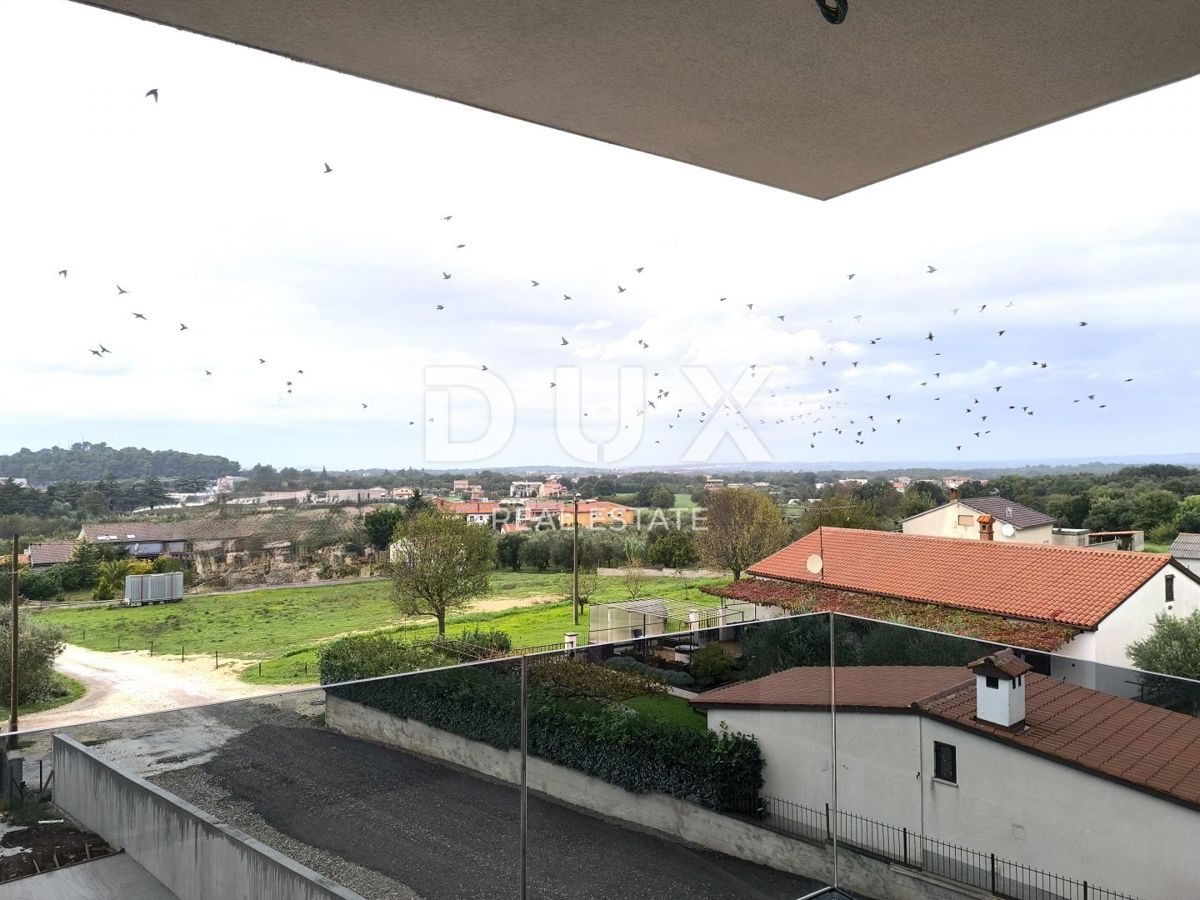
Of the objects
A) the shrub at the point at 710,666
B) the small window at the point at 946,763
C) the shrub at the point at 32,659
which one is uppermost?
the shrub at the point at 710,666

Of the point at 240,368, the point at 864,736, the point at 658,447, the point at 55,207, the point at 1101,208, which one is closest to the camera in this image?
the point at 864,736

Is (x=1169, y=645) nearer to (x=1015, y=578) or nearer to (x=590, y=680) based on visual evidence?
(x=1015, y=578)

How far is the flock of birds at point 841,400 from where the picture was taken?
5.99 meters

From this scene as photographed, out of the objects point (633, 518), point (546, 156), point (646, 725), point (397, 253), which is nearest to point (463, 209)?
point (397, 253)

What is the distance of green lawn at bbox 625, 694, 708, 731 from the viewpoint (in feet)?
4.82

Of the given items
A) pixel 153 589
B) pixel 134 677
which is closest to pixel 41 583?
pixel 153 589

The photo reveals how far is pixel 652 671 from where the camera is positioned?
1532 millimetres

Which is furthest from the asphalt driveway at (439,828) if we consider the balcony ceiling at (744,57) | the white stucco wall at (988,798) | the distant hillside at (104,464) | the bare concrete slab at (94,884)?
the distant hillside at (104,464)

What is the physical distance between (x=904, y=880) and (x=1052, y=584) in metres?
3.86

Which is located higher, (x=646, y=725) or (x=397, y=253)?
(x=397, y=253)

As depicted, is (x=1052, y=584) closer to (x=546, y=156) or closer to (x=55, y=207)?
(x=546, y=156)

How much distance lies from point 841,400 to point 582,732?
6.13m

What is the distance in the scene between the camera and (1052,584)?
462cm

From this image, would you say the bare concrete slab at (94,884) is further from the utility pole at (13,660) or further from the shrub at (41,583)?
the shrub at (41,583)
